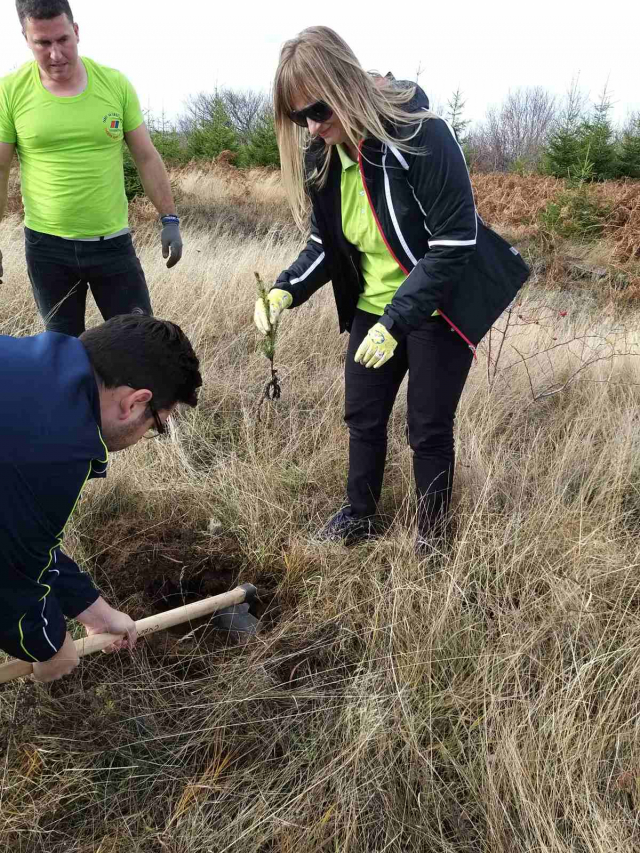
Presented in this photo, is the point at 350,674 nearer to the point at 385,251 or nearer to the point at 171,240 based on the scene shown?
the point at 385,251

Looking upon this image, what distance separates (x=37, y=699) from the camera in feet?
6.52

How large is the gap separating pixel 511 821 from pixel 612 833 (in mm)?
236

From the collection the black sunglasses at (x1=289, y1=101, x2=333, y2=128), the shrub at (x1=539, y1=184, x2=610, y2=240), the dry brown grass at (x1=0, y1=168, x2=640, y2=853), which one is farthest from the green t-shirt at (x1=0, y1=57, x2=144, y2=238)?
the shrub at (x1=539, y1=184, x2=610, y2=240)

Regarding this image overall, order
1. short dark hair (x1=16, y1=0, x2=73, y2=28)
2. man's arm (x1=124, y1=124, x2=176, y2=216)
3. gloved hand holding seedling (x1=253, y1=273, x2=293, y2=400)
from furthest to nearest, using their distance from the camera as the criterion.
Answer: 1. man's arm (x1=124, y1=124, x2=176, y2=216)
2. short dark hair (x1=16, y1=0, x2=73, y2=28)
3. gloved hand holding seedling (x1=253, y1=273, x2=293, y2=400)

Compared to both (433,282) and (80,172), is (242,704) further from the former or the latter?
(80,172)

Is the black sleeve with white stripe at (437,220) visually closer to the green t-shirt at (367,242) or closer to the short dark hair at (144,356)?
the green t-shirt at (367,242)

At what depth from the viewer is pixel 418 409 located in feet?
7.79

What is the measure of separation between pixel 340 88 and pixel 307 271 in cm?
69

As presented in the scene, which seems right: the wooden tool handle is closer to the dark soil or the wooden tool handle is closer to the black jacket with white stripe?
the dark soil

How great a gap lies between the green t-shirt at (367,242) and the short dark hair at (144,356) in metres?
0.84

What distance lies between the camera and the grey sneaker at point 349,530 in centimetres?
268

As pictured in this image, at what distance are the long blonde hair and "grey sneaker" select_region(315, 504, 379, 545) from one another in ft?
4.60

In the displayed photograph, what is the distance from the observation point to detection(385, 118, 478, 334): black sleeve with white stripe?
200cm

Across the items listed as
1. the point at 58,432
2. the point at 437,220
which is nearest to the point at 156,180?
the point at 437,220
